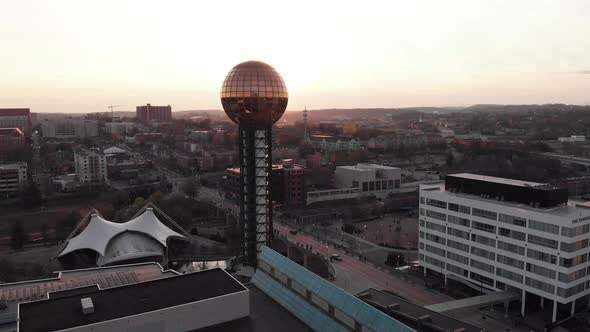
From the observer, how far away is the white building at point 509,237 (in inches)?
1187

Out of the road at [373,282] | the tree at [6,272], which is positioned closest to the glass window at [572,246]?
the road at [373,282]

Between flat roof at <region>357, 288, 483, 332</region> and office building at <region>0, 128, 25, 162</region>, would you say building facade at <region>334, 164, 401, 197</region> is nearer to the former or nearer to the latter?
flat roof at <region>357, 288, 483, 332</region>

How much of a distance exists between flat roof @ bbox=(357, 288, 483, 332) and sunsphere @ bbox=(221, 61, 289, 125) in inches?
602

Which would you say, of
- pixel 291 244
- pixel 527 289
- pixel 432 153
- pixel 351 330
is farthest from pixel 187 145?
pixel 351 330

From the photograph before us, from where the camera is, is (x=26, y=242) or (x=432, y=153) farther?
(x=432, y=153)

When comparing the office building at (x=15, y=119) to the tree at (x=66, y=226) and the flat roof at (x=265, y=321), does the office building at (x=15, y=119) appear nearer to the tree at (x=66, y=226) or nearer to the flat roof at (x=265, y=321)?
the tree at (x=66, y=226)

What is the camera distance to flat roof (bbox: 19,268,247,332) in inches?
698

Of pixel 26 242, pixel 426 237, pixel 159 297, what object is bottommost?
pixel 26 242

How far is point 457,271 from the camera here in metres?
36.4

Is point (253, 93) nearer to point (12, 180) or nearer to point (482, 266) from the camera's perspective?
point (482, 266)

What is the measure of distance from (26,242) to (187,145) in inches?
2968

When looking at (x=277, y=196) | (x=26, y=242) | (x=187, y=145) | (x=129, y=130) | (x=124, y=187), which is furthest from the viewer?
(x=129, y=130)

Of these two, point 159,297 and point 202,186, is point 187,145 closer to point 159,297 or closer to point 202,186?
point 202,186

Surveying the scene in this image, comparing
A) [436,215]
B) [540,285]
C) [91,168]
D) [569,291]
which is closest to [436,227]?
[436,215]
